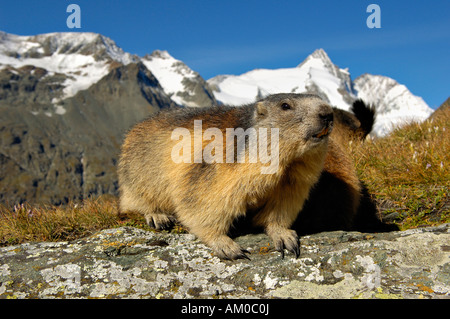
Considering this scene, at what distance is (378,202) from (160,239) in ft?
15.0

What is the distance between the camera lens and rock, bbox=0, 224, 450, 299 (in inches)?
180

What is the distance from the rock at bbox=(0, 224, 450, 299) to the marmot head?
151 centimetres

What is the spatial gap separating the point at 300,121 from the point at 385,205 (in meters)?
3.56

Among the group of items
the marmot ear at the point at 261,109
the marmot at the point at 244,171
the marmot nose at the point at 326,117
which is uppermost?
the marmot ear at the point at 261,109

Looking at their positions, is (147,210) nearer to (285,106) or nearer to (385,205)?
(285,106)

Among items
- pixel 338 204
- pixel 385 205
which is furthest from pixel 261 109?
pixel 385 205

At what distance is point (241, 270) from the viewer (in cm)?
514

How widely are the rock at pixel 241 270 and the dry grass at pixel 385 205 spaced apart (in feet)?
3.60

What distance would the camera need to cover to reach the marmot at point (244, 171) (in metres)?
5.44

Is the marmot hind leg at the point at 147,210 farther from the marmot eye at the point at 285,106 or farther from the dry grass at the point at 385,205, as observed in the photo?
the marmot eye at the point at 285,106

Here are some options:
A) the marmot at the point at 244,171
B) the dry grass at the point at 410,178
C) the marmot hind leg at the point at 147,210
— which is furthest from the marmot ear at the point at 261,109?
the dry grass at the point at 410,178

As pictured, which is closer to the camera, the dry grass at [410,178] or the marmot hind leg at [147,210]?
the marmot hind leg at [147,210]

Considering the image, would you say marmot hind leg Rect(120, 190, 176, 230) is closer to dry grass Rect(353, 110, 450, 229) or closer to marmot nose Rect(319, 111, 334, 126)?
marmot nose Rect(319, 111, 334, 126)
